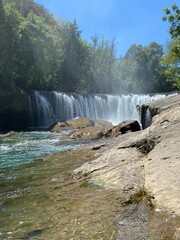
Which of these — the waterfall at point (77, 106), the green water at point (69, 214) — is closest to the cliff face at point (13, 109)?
the waterfall at point (77, 106)

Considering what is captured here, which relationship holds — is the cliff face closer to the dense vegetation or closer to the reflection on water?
the dense vegetation

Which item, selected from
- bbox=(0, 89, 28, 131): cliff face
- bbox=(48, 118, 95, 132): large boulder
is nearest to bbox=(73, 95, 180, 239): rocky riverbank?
bbox=(48, 118, 95, 132): large boulder

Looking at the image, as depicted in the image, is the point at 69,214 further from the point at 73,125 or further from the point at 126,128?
the point at 73,125

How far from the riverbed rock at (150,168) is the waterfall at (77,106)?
90.0ft

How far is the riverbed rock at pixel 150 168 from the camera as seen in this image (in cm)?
489

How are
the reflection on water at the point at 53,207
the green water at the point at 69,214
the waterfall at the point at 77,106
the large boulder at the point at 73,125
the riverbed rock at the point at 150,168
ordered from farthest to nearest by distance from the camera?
the waterfall at the point at 77,106, the large boulder at the point at 73,125, the riverbed rock at the point at 150,168, the reflection on water at the point at 53,207, the green water at the point at 69,214

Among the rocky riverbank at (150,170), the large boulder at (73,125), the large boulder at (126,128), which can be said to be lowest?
the large boulder at (73,125)

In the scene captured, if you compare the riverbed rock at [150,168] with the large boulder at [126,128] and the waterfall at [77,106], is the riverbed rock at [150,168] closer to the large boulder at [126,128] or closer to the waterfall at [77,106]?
the large boulder at [126,128]

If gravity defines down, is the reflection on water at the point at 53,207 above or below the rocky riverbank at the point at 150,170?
below

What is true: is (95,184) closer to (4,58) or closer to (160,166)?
(160,166)

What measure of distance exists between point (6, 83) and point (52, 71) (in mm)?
17099

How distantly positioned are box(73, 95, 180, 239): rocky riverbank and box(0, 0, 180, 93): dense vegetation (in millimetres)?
18242

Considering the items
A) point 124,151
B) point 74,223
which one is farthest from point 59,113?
point 74,223

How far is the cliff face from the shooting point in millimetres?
32219
